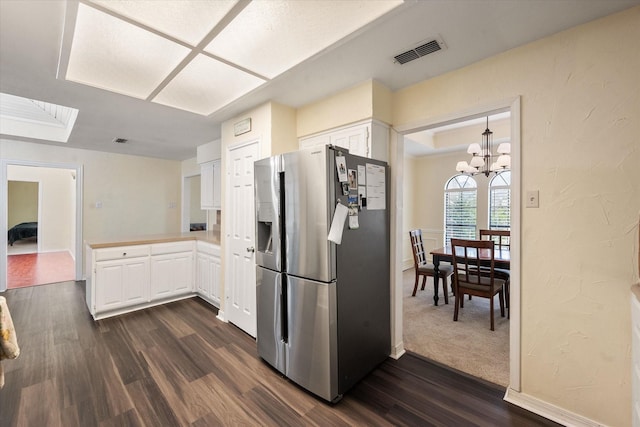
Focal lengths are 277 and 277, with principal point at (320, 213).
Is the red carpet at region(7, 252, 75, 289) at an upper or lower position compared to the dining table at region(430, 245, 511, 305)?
lower

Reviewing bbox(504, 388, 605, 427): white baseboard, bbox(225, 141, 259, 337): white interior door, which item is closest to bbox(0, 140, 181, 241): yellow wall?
bbox(225, 141, 259, 337): white interior door

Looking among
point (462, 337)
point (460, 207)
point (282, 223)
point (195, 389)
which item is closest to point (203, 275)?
point (195, 389)

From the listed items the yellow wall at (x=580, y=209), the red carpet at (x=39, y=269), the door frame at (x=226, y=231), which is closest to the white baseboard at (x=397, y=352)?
the yellow wall at (x=580, y=209)

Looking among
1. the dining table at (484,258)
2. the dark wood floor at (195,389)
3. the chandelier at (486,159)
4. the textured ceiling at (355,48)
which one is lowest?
the dark wood floor at (195,389)

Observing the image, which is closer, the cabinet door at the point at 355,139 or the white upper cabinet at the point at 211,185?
the cabinet door at the point at 355,139

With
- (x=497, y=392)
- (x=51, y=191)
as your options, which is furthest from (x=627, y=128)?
(x=51, y=191)

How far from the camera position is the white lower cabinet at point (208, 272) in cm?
354

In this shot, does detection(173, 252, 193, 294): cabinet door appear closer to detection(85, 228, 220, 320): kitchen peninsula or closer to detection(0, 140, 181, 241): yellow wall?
detection(85, 228, 220, 320): kitchen peninsula

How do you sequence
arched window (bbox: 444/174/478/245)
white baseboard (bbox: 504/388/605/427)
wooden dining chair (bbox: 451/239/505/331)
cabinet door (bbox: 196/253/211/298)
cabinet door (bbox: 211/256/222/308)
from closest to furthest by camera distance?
white baseboard (bbox: 504/388/605/427) < wooden dining chair (bbox: 451/239/505/331) < cabinet door (bbox: 211/256/222/308) < cabinet door (bbox: 196/253/211/298) < arched window (bbox: 444/174/478/245)

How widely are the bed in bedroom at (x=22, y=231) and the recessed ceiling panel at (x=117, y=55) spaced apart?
9154 millimetres

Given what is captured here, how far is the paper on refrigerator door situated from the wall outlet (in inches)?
47.1

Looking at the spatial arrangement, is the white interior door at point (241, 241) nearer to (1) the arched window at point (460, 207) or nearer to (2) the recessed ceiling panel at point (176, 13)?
(2) the recessed ceiling panel at point (176, 13)

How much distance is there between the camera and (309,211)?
1931mm

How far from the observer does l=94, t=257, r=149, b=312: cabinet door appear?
3.21 m
